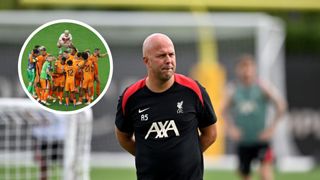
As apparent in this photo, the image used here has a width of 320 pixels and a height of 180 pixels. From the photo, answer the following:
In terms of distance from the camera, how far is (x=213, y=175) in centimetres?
1326

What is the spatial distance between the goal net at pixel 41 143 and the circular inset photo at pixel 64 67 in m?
Answer: 2.03

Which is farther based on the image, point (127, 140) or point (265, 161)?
point (265, 161)

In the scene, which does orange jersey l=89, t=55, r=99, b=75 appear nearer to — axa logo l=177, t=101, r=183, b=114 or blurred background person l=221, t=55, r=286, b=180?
axa logo l=177, t=101, r=183, b=114

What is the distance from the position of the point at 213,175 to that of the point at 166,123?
27.0ft

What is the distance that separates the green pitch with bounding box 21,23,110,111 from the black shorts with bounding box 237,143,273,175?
5121mm

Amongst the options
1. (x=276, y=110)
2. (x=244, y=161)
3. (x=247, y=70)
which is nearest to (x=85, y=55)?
(x=247, y=70)

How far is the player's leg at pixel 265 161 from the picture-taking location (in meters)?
9.44

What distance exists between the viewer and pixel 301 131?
54.2 ft

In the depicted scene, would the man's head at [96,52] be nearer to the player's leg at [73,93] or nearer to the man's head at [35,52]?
the player's leg at [73,93]

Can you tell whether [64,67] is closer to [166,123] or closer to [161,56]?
[161,56]

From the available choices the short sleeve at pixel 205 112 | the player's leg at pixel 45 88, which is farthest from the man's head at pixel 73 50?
the short sleeve at pixel 205 112

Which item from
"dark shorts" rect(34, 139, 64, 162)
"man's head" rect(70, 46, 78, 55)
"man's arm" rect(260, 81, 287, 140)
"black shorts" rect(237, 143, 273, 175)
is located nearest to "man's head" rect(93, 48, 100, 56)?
"man's head" rect(70, 46, 78, 55)

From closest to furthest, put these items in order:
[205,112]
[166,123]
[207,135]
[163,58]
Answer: [163,58] → [166,123] → [205,112] → [207,135]

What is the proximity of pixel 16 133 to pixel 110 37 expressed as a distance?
7.77m
